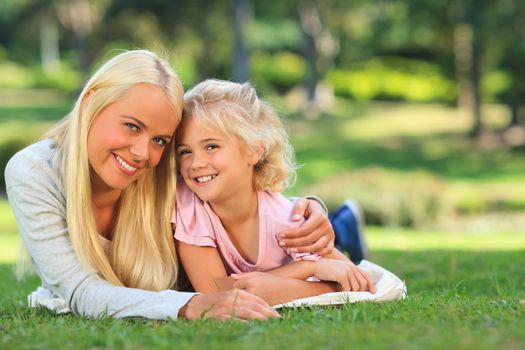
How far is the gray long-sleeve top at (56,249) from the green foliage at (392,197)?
10551 millimetres

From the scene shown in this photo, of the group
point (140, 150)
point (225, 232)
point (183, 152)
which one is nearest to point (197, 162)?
point (183, 152)

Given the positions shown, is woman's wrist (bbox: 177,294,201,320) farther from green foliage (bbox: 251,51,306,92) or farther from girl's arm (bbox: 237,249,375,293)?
green foliage (bbox: 251,51,306,92)

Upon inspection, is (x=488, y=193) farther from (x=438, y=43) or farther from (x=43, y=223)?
(x=43, y=223)

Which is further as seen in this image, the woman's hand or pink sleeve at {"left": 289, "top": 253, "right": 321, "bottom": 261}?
pink sleeve at {"left": 289, "top": 253, "right": 321, "bottom": 261}

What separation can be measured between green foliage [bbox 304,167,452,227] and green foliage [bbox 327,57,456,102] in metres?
20.1

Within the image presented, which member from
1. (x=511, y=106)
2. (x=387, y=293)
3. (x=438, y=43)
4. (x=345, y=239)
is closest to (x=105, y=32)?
(x=438, y=43)

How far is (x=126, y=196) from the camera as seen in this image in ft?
14.4

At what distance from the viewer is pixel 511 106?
85.7 ft

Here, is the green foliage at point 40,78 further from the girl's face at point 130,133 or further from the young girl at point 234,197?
the girl's face at point 130,133

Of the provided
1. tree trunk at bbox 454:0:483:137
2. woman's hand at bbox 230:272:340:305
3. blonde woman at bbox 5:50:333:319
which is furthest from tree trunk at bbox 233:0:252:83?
woman's hand at bbox 230:272:340:305

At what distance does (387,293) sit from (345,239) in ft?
7.64

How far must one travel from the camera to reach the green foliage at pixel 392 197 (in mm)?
14477

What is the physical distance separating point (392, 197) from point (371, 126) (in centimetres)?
1661

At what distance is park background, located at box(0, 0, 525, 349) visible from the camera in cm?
329
